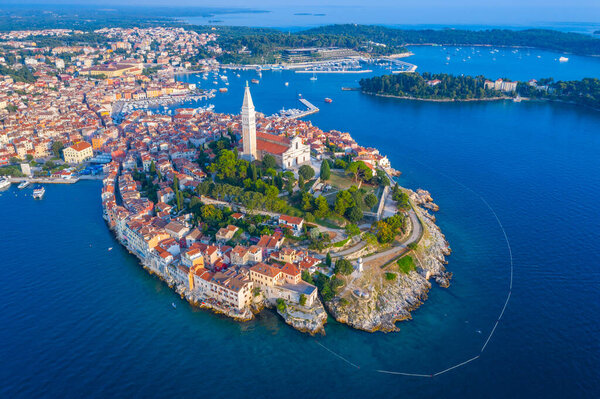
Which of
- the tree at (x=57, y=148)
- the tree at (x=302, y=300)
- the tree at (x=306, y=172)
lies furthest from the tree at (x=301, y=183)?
the tree at (x=57, y=148)

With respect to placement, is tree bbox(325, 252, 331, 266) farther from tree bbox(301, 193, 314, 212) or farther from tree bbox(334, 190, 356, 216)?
tree bbox(301, 193, 314, 212)

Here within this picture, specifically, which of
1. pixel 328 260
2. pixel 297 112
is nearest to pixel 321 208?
pixel 328 260

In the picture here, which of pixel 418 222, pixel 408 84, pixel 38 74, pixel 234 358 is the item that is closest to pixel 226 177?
pixel 418 222

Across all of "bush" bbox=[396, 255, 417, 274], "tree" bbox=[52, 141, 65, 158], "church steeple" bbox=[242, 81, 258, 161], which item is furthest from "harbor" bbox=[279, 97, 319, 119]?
"bush" bbox=[396, 255, 417, 274]

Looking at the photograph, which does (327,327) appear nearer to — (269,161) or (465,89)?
(269,161)

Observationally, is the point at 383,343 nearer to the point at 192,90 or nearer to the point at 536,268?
the point at 536,268

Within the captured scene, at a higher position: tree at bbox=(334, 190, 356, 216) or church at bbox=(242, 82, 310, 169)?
church at bbox=(242, 82, 310, 169)
